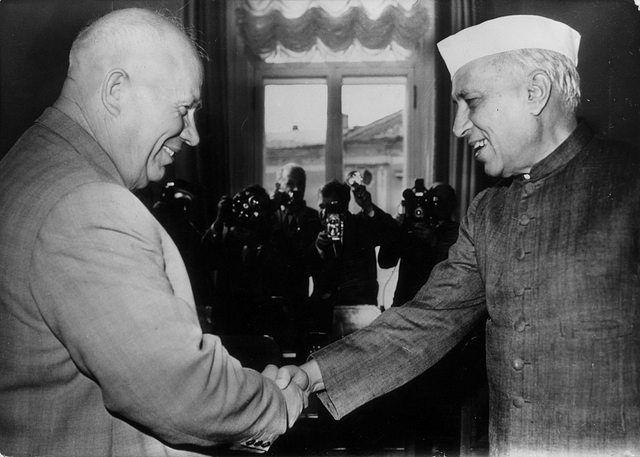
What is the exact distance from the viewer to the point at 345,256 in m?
3.60

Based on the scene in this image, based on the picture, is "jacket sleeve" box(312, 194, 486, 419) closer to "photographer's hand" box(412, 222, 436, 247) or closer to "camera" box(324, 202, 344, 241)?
"photographer's hand" box(412, 222, 436, 247)

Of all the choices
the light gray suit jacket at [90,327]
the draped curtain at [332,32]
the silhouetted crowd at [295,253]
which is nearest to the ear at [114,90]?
the light gray suit jacket at [90,327]

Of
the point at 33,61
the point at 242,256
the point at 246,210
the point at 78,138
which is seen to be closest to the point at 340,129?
the point at 246,210

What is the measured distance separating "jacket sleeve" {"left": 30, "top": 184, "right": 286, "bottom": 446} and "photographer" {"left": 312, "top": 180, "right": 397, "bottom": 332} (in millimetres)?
2459

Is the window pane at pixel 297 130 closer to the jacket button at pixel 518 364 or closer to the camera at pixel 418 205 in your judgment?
the camera at pixel 418 205

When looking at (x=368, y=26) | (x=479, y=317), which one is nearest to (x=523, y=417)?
(x=479, y=317)

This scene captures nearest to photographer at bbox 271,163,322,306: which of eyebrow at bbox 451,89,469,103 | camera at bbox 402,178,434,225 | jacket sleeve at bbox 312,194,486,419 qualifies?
camera at bbox 402,178,434,225

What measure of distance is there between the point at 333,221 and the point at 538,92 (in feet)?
7.32

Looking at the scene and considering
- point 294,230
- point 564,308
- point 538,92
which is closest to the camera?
point 564,308

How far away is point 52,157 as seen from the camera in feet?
3.43

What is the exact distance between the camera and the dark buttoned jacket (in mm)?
1292

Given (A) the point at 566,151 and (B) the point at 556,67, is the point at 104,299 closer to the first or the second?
(A) the point at 566,151

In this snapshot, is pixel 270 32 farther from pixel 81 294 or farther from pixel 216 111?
pixel 81 294

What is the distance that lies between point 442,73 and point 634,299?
2.91 meters
